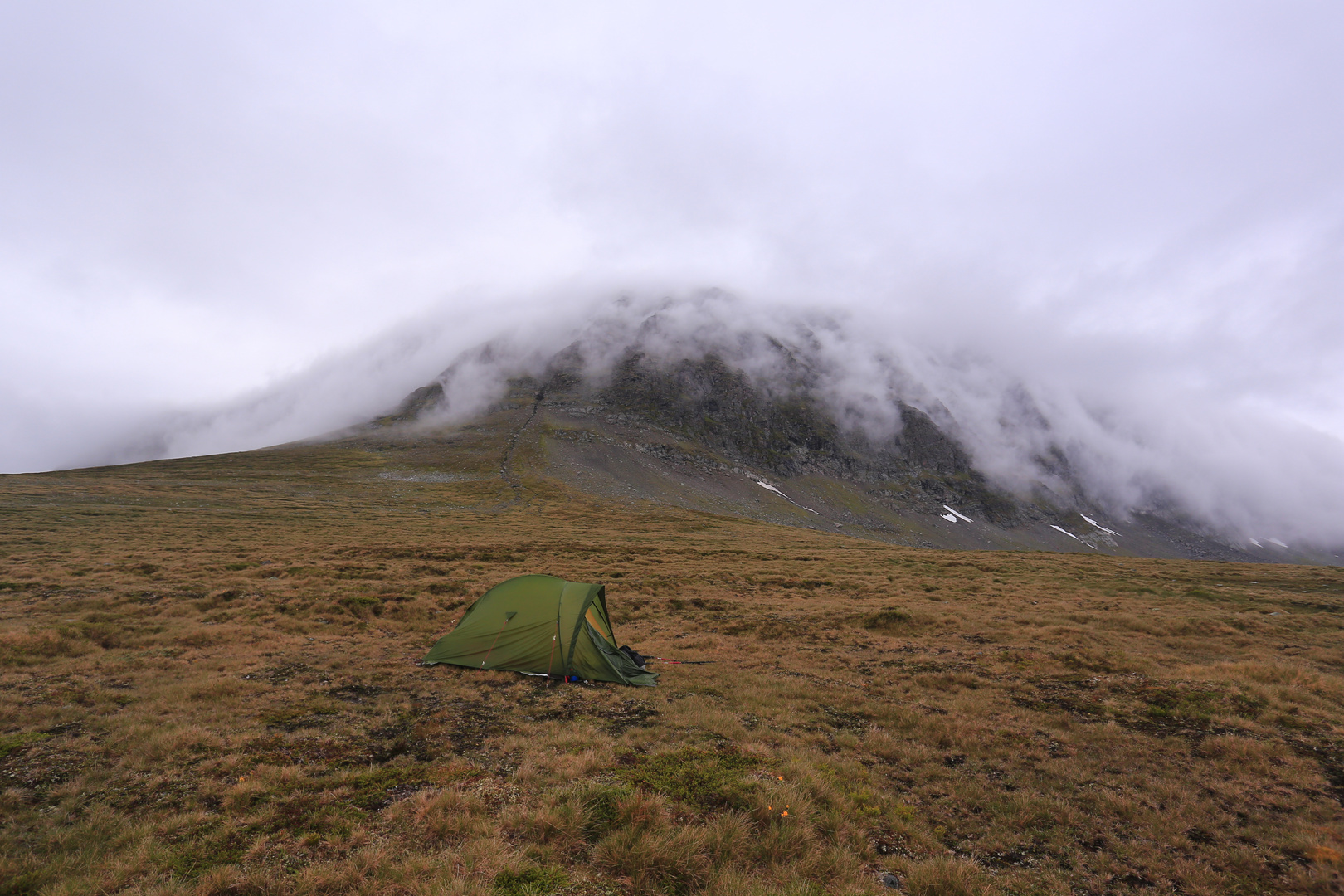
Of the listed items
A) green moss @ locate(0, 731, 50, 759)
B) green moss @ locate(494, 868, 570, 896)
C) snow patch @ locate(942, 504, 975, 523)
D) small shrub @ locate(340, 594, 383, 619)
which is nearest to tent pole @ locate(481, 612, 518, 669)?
green moss @ locate(0, 731, 50, 759)

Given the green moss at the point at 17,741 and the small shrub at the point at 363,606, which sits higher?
the green moss at the point at 17,741

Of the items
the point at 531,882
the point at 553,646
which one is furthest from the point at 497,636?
the point at 531,882

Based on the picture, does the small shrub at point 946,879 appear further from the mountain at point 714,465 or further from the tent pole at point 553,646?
the mountain at point 714,465

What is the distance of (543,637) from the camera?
52.2 feet

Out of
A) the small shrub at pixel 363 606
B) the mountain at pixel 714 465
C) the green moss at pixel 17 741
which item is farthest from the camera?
the mountain at pixel 714 465

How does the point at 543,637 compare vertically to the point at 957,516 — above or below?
above

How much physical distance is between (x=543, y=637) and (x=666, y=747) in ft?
23.0

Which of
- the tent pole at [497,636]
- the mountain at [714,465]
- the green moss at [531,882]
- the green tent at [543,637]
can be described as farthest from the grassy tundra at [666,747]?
the mountain at [714,465]

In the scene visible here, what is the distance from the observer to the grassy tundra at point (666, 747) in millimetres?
6543

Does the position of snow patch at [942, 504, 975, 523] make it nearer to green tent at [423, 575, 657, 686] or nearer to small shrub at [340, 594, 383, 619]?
green tent at [423, 575, 657, 686]

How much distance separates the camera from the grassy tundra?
654 cm

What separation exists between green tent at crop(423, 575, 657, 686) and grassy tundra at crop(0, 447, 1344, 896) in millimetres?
721

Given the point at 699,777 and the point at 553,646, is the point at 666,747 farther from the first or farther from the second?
the point at 553,646

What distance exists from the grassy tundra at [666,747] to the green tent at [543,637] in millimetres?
721
